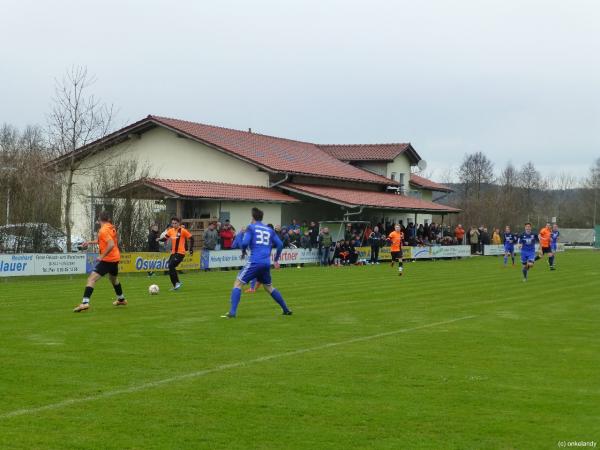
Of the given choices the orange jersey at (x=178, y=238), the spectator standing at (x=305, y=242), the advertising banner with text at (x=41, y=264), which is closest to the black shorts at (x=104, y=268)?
the orange jersey at (x=178, y=238)

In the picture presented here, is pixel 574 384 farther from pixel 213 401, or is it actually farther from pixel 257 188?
pixel 257 188

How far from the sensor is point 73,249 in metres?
36.1

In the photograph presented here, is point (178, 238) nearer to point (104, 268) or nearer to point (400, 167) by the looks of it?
point (104, 268)

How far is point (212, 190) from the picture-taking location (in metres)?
41.6

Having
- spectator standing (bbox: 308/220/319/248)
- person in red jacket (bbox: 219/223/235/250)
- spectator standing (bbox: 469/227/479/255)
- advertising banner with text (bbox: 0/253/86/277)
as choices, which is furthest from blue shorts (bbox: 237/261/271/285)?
spectator standing (bbox: 469/227/479/255)

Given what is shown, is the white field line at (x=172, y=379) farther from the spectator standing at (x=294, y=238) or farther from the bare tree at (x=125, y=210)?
the spectator standing at (x=294, y=238)

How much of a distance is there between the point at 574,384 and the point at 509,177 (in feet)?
365

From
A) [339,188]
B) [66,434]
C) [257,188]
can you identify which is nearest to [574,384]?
[66,434]

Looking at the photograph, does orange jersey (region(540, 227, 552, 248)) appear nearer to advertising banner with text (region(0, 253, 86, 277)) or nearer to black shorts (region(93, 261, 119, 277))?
advertising banner with text (region(0, 253, 86, 277))

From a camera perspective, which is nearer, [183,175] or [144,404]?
[144,404]

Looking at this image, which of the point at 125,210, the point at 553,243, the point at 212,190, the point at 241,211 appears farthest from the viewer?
the point at 553,243

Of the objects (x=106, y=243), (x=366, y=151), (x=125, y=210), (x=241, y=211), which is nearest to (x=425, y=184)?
(x=366, y=151)

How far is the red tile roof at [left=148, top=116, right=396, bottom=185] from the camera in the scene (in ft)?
152

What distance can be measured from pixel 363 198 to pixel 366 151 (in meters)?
12.8
